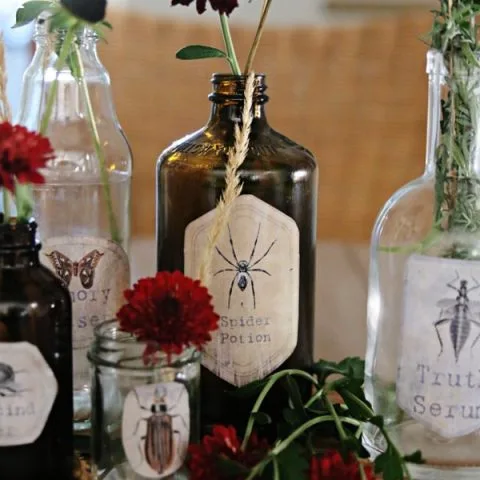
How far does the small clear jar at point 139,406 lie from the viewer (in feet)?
1.45

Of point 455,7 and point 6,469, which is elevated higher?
point 455,7

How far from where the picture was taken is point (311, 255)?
57 centimetres

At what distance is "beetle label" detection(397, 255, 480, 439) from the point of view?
49cm

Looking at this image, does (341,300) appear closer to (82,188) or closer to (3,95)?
(82,188)

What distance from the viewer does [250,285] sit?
21.0 inches

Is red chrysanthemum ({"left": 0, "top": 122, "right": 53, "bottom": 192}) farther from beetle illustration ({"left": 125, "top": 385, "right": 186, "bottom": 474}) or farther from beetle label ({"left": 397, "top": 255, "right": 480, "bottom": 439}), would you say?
beetle label ({"left": 397, "top": 255, "right": 480, "bottom": 439})

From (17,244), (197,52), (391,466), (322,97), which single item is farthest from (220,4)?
(322,97)

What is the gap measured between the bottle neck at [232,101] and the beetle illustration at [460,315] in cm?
17

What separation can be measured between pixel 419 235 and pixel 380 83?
65cm

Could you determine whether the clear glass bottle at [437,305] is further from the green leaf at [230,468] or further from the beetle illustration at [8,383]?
the beetle illustration at [8,383]

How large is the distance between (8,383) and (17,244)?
76 mm

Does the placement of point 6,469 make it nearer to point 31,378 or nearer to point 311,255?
point 31,378

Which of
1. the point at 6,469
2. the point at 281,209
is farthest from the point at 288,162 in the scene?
the point at 6,469

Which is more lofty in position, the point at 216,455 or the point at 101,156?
the point at 101,156
